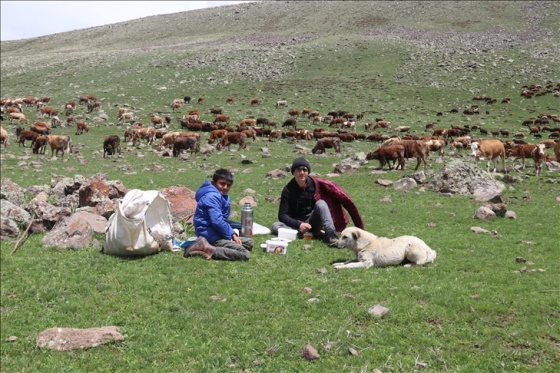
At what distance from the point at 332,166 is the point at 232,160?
5.77m

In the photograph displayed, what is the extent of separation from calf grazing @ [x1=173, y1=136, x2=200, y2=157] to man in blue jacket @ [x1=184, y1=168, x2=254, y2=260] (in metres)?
17.8

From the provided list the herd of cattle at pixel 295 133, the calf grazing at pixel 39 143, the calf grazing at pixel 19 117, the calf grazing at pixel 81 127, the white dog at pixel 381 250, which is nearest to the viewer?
the white dog at pixel 381 250

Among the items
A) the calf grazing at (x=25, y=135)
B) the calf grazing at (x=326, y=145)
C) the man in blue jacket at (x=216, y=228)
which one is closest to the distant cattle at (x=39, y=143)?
the calf grazing at (x=25, y=135)

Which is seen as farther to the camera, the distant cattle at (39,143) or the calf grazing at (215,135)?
the calf grazing at (215,135)

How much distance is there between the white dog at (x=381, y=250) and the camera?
9.06m

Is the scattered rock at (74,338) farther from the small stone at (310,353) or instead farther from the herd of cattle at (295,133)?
the herd of cattle at (295,133)

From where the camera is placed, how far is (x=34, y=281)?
8664 millimetres

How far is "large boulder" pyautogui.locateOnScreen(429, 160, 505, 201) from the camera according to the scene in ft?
57.4

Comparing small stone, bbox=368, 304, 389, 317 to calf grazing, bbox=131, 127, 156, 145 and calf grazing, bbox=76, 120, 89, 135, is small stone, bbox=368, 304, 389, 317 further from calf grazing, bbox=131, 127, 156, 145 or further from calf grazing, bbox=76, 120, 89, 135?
calf grazing, bbox=76, 120, 89, 135

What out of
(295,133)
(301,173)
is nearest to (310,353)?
(301,173)

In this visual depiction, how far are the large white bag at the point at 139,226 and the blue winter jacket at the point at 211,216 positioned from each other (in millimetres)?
829

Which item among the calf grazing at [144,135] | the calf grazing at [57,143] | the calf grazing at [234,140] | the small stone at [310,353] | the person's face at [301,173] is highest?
the person's face at [301,173]

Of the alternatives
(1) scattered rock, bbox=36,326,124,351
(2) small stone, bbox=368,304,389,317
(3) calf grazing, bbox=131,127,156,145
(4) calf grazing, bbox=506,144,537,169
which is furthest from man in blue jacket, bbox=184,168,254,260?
(3) calf grazing, bbox=131,127,156,145

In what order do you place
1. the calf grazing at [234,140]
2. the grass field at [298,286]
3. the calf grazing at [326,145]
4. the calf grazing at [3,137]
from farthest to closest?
the calf grazing at [234,140] < the calf grazing at [326,145] < the calf grazing at [3,137] < the grass field at [298,286]
